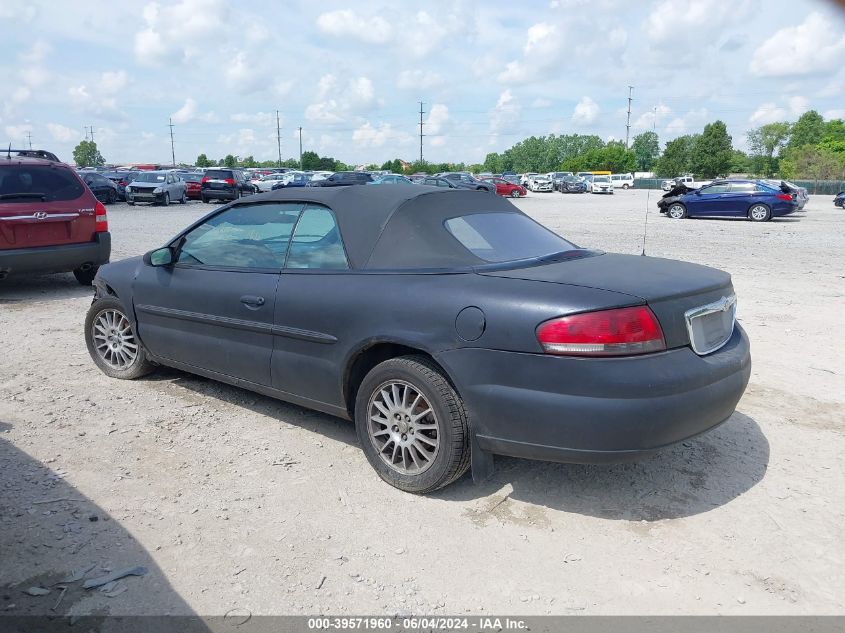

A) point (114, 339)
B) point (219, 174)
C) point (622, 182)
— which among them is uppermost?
point (219, 174)

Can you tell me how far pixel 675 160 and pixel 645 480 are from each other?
9975 cm

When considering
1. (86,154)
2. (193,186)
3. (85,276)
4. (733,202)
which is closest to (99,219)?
(85,276)

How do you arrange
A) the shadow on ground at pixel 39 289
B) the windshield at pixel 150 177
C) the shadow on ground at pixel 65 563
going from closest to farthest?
the shadow on ground at pixel 65 563 < the shadow on ground at pixel 39 289 < the windshield at pixel 150 177

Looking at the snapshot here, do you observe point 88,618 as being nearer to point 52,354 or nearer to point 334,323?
point 334,323

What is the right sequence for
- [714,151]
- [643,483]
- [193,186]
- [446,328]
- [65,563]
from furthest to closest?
[714,151] → [193,186] → [643,483] → [446,328] → [65,563]

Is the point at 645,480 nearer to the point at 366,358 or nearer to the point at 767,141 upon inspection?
the point at 366,358

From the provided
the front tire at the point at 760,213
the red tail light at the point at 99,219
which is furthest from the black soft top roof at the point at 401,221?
the front tire at the point at 760,213

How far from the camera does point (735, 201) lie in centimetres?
2495

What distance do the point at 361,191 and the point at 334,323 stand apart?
2.96 feet

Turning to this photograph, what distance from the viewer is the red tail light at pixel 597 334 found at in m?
3.21

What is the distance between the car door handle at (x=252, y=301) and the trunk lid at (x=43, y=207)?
5615 millimetres

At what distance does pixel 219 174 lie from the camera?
3516 centimetres

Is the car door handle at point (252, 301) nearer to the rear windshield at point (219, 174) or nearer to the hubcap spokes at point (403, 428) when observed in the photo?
the hubcap spokes at point (403, 428)

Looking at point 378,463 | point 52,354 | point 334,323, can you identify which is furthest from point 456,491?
point 52,354
